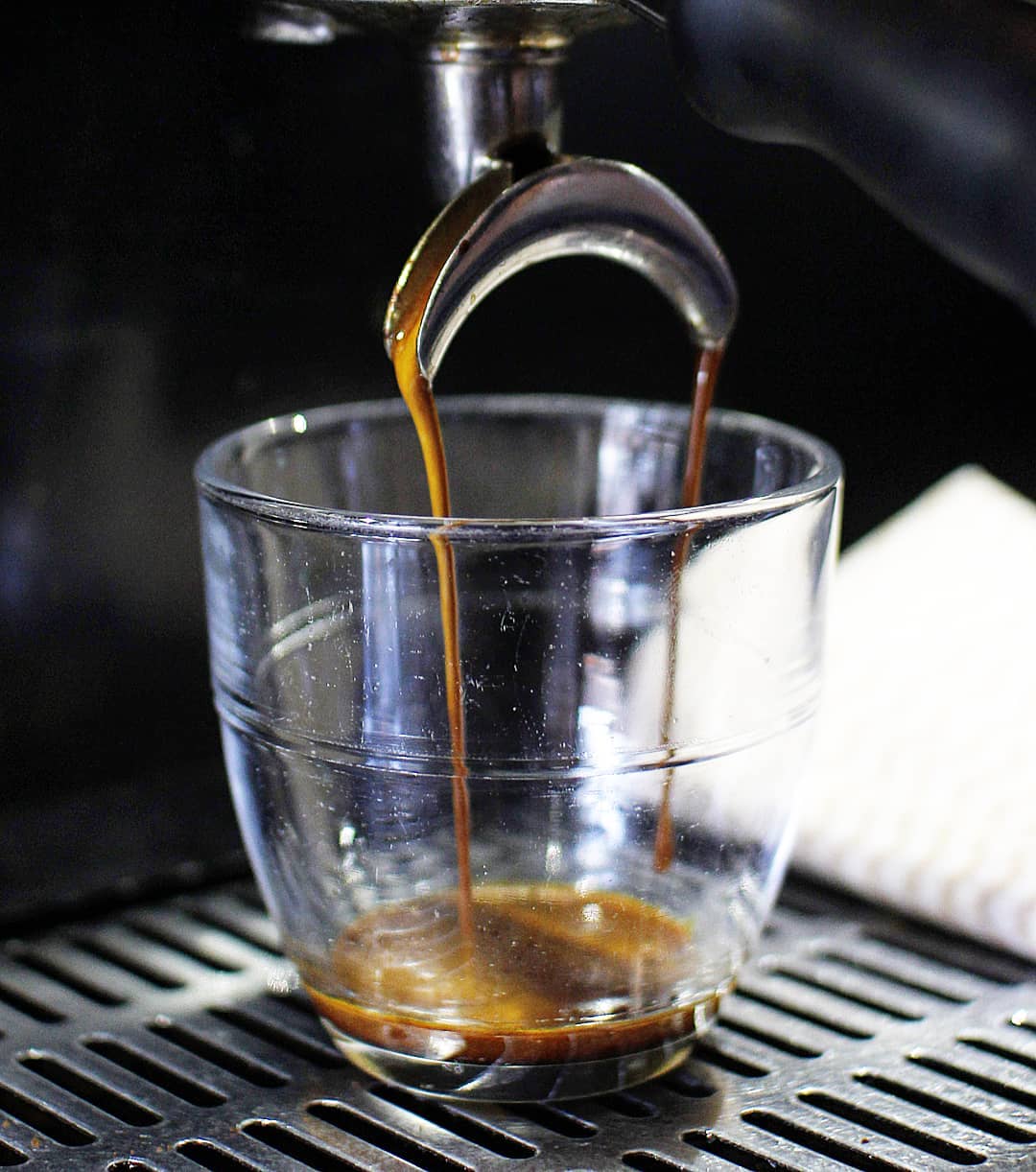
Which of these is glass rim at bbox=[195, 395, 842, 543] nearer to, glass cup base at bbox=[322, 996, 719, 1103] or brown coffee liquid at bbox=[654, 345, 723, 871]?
brown coffee liquid at bbox=[654, 345, 723, 871]

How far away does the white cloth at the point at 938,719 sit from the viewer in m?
0.46

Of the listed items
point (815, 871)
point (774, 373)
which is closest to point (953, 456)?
point (774, 373)

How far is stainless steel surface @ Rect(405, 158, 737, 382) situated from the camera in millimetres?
331

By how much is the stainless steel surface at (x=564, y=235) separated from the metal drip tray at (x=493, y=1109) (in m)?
0.17

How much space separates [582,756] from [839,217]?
268 mm

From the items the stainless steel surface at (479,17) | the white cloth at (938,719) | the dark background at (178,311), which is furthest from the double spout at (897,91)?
the white cloth at (938,719)

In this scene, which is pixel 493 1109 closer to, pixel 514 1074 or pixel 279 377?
pixel 514 1074

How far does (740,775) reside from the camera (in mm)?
370

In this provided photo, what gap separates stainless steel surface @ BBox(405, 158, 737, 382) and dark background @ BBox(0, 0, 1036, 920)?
12cm

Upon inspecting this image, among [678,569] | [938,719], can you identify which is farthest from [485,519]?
[938,719]

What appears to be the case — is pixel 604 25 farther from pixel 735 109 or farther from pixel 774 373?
pixel 774 373

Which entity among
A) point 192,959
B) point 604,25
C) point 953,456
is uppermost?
point 604,25

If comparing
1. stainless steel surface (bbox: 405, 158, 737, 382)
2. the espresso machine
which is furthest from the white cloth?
stainless steel surface (bbox: 405, 158, 737, 382)

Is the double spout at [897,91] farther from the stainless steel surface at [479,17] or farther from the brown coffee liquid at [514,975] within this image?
the brown coffee liquid at [514,975]
